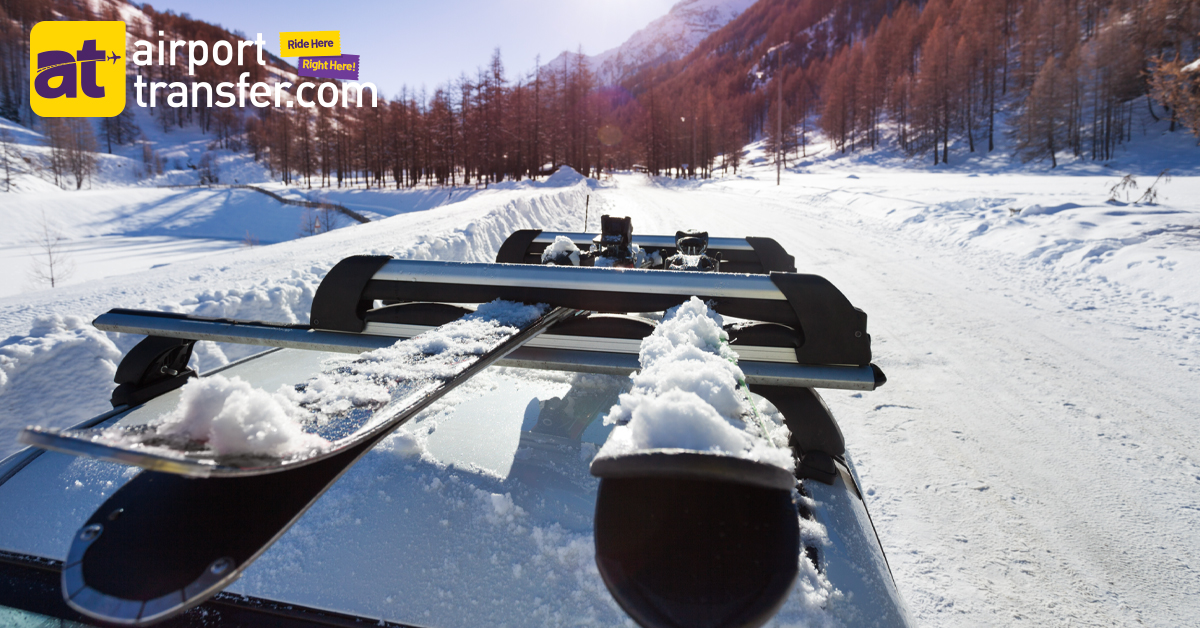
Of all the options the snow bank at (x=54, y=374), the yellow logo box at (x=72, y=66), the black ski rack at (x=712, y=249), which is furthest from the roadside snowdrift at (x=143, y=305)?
the yellow logo box at (x=72, y=66)

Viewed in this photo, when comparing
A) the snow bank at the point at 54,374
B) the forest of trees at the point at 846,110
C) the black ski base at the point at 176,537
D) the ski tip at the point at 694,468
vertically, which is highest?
the forest of trees at the point at 846,110

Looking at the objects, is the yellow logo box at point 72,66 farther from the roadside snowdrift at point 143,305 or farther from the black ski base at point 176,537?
the black ski base at point 176,537

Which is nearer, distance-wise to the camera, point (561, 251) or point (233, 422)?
point (233, 422)

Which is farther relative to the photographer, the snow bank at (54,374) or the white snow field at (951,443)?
the snow bank at (54,374)

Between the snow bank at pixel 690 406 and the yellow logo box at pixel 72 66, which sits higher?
the yellow logo box at pixel 72 66

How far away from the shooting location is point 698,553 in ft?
2.27

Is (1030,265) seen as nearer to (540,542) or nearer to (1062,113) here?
(540,542)

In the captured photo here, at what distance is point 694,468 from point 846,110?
7706cm

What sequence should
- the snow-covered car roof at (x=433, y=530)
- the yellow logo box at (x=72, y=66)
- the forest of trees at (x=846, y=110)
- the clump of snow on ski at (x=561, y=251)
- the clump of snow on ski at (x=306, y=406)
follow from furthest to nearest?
the yellow logo box at (x=72, y=66) < the forest of trees at (x=846, y=110) < the clump of snow on ski at (x=561, y=251) < the snow-covered car roof at (x=433, y=530) < the clump of snow on ski at (x=306, y=406)

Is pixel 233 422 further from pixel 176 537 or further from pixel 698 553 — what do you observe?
pixel 698 553

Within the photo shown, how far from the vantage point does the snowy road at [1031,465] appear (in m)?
2.03

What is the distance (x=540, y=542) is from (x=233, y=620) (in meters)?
0.55

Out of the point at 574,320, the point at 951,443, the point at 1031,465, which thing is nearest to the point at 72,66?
the point at 574,320

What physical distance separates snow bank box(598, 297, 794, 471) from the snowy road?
5.27 feet
